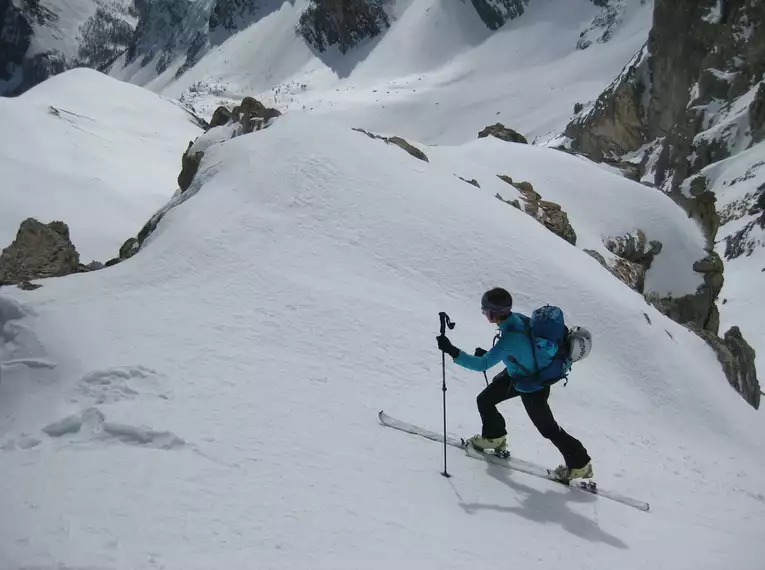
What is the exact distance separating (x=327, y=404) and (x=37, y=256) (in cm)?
698

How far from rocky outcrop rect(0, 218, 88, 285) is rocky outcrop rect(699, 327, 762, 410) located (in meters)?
14.5

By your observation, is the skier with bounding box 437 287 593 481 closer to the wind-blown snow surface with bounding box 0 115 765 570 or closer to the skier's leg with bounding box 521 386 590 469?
the skier's leg with bounding box 521 386 590 469

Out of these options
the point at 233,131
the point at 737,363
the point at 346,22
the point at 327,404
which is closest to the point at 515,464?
the point at 327,404

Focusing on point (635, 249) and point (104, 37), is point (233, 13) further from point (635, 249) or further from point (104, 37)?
point (635, 249)

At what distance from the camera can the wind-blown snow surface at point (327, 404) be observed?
478 centimetres

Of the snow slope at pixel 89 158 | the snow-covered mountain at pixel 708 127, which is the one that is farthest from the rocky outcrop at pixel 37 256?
the snow-covered mountain at pixel 708 127

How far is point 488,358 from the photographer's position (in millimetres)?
6137

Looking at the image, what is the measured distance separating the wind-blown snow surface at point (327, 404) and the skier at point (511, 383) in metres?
0.31

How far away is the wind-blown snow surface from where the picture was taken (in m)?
4.78

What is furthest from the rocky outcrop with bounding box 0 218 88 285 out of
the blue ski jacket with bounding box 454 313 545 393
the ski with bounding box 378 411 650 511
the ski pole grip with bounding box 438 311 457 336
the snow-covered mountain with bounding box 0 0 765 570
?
the blue ski jacket with bounding box 454 313 545 393

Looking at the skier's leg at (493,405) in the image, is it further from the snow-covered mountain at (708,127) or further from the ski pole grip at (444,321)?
the snow-covered mountain at (708,127)

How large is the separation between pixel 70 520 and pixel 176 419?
1.52 metres

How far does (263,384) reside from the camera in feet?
22.4

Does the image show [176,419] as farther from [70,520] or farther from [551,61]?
[551,61]
